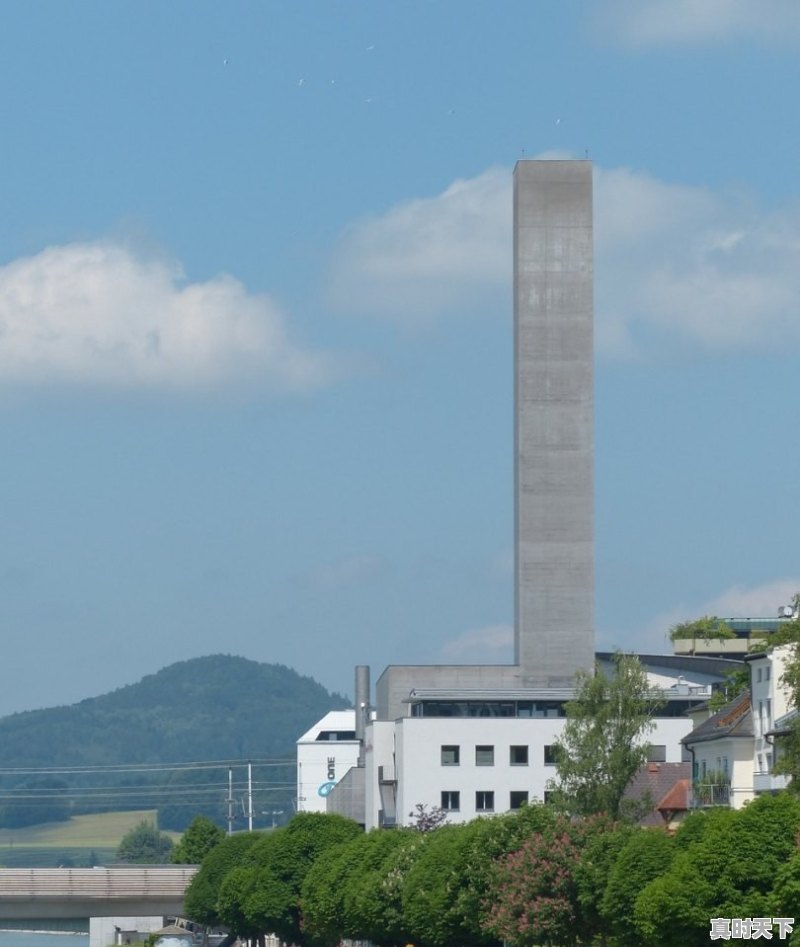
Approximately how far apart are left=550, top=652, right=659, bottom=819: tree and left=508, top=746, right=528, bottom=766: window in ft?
97.8

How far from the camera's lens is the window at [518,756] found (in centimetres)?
13650

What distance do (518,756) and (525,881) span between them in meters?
62.1

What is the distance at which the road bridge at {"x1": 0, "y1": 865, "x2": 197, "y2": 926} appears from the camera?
118500 millimetres

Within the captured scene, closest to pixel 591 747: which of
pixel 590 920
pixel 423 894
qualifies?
pixel 423 894

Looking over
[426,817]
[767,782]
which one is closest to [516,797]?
[426,817]

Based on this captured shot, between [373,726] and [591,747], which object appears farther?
[373,726]

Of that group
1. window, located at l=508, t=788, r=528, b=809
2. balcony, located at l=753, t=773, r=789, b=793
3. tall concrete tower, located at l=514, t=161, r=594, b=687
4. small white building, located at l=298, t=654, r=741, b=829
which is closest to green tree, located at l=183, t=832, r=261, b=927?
small white building, located at l=298, t=654, r=741, b=829

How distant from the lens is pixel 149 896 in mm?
124625

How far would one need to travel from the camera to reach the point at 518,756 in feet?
448

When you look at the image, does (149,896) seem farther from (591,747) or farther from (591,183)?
(591,183)

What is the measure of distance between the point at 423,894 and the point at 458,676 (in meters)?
66.4

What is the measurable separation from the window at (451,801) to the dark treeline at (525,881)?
1719 centimetres

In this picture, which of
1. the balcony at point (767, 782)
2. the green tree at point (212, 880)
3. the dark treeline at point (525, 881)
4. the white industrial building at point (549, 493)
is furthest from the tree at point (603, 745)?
the white industrial building at point (549, 493)

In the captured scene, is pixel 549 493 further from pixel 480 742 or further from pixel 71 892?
pixel 71 892
